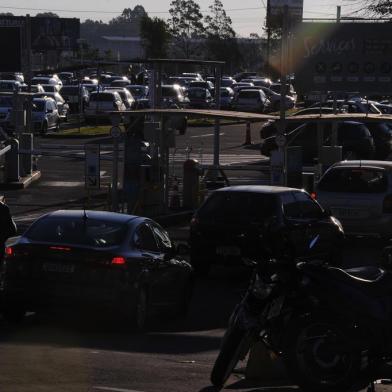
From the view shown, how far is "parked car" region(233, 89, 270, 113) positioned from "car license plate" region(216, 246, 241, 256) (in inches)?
1862

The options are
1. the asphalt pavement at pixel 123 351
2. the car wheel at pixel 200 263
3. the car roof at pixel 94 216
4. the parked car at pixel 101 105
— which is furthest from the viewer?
the parked car at pixel 101 105

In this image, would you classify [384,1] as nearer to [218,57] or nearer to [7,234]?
[7,234]

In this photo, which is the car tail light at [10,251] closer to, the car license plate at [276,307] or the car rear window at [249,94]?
the car license plate at [276,307]

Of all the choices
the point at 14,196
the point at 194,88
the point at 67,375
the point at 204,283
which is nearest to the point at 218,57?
the point at 194,88

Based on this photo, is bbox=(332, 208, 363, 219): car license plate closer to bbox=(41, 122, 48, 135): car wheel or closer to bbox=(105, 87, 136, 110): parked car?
bbox=(41, 122, 48, 135): car wheel

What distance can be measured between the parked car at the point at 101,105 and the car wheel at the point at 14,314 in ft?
138

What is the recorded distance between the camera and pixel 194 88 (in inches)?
2616

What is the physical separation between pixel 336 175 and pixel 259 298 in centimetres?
1246

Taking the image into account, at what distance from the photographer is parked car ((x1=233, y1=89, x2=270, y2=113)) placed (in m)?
63.7

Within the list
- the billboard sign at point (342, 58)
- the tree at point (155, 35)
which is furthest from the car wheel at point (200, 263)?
the tree at point (155, 35)

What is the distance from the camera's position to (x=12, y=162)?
2892cm

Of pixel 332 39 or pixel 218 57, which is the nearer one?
pixel 332 39

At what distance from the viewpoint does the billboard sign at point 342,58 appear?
1371 inches

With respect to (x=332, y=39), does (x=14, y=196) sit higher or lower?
lower
